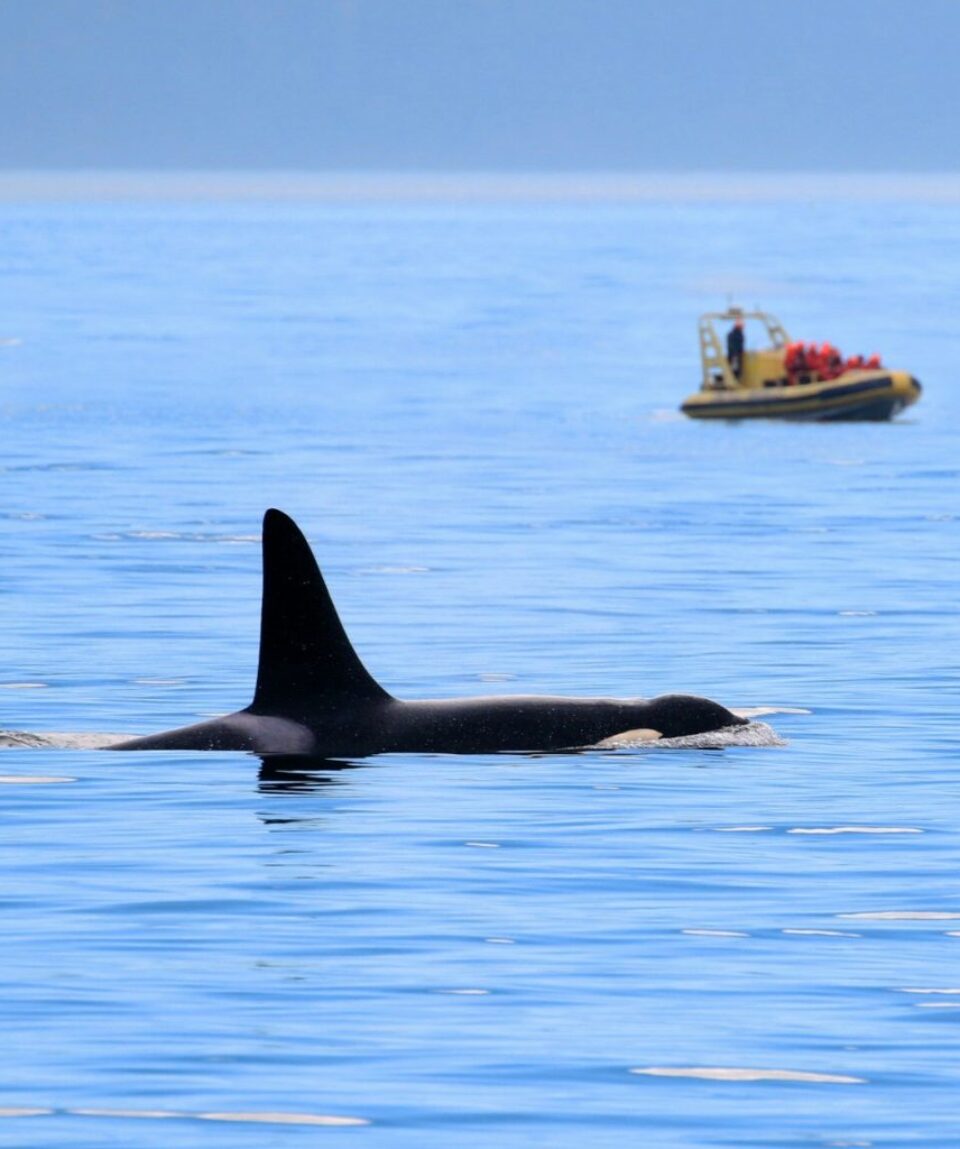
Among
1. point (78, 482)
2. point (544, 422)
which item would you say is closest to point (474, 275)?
point (544, 422)

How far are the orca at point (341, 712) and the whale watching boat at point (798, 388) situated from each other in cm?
4213

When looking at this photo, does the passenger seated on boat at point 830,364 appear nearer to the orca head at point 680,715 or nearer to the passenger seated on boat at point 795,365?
the passenger seated on boat at point 795,365

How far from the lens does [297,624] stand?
18172mm

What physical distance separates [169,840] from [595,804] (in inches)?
98.5

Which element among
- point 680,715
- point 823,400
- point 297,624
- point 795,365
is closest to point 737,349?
point 795,365

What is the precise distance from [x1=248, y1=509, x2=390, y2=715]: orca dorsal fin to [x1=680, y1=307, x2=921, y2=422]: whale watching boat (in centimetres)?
4316

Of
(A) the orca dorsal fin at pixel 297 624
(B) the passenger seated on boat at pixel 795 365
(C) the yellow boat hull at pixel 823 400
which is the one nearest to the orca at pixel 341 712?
(A) the orca dorsal fin at pixel 297 624

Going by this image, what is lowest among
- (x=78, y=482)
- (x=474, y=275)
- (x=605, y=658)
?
(x=605, y=658)

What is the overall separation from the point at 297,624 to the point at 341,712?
2.42 ft

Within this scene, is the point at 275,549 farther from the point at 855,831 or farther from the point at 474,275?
the point at 474,275

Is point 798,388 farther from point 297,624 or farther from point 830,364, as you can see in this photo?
point 297,624

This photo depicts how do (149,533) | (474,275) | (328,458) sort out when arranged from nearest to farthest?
(149,533) < (328,458) < (474,275)

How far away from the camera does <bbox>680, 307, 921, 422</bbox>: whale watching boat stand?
202 feet

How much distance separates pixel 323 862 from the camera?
15594 millimetres
